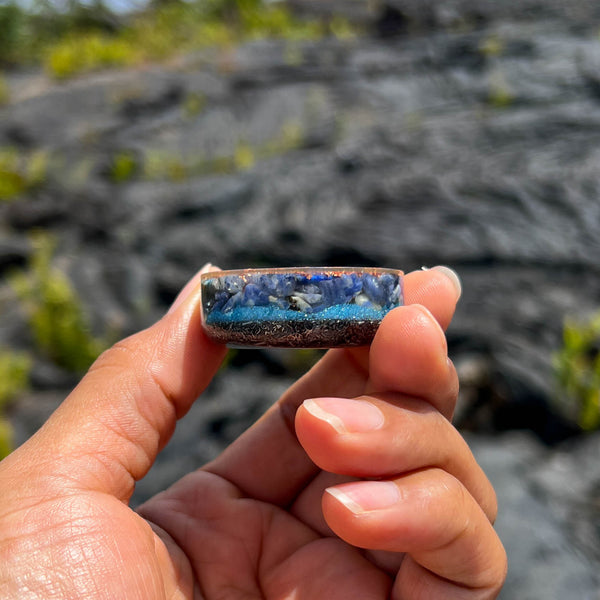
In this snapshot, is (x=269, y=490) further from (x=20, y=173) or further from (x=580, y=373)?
(x=20, y=173)

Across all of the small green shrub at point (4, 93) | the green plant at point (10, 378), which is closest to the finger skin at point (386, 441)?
the green plant at point (10, 378)

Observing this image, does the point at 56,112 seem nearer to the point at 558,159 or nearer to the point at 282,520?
the point at 558,159

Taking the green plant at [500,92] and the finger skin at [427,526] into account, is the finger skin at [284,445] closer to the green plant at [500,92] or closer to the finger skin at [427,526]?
the finger skin at [427,526]

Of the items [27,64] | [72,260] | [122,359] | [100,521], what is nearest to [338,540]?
[100,521]

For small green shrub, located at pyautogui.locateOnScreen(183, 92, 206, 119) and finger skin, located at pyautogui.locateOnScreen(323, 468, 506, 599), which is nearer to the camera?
finger skin, located at pyautogui.locateOnScreen(323, 468, 506, 599)

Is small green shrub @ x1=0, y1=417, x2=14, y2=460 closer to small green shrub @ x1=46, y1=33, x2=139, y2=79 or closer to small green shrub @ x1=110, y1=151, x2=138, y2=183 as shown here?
small green shrub @ x1=110, y1=151, x2=138, y2=183

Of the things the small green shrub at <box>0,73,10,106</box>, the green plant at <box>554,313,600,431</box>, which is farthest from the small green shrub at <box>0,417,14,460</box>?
the small green shrub at <box>0,73,10,106</box>

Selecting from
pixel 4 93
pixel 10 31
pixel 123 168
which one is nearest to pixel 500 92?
pixel 123 168
